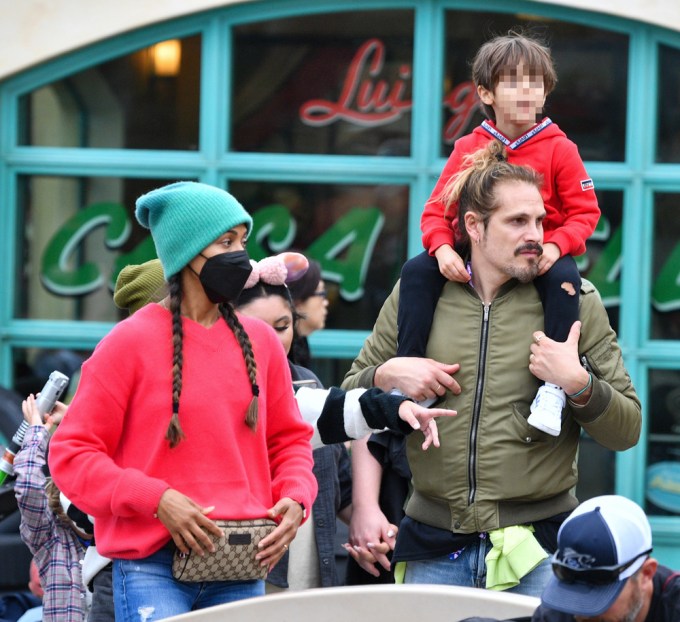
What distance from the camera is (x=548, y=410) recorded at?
135 inches

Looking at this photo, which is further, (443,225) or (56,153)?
(56,153)

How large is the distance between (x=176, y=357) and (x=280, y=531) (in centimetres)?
54

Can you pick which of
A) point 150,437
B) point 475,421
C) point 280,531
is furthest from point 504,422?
point 150,437

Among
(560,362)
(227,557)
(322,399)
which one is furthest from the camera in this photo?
(322,399)

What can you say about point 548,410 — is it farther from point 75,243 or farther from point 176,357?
point 75,243

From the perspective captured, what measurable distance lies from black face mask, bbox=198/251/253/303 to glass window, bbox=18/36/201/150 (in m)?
4.14

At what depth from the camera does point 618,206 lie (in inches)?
280

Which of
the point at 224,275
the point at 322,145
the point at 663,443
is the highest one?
the point at 322,145

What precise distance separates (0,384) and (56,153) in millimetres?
1429

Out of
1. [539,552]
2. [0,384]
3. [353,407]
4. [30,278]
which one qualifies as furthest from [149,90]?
[539,552]

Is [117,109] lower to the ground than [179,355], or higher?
higher

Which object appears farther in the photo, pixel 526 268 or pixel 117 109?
pixel 117 109

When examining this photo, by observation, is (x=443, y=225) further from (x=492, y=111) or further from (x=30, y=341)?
(x=30, y=341)

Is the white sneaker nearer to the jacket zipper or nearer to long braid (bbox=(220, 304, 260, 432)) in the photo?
the jacket zipper
